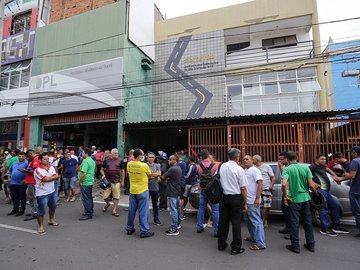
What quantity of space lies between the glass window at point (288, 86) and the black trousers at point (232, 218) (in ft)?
34.9

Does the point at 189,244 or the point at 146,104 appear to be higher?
the point at 146,104

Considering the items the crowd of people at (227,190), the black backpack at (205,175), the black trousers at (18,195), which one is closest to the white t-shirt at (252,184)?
the crowd of people at (227,190)

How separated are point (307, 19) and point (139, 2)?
985 cm

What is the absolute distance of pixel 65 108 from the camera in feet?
44.1

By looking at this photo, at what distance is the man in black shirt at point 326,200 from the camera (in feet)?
16.3

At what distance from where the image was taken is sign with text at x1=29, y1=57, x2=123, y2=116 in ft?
40.6

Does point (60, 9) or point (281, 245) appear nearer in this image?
point (281, 245)

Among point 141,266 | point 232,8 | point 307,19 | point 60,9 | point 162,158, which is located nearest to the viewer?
point 141,266

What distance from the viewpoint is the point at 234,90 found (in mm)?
13758

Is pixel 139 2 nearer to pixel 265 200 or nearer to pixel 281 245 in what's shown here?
pixel 265 200

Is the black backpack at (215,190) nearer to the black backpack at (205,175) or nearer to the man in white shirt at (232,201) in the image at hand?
the man in white shirt at (232,201)

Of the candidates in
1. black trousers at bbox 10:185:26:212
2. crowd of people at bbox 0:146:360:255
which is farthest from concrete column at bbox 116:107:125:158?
black trousers at bbox 10:185:26:212

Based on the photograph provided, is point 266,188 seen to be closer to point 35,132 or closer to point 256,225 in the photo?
point 256,225

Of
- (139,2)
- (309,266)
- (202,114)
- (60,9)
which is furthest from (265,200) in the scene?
(60,9)
